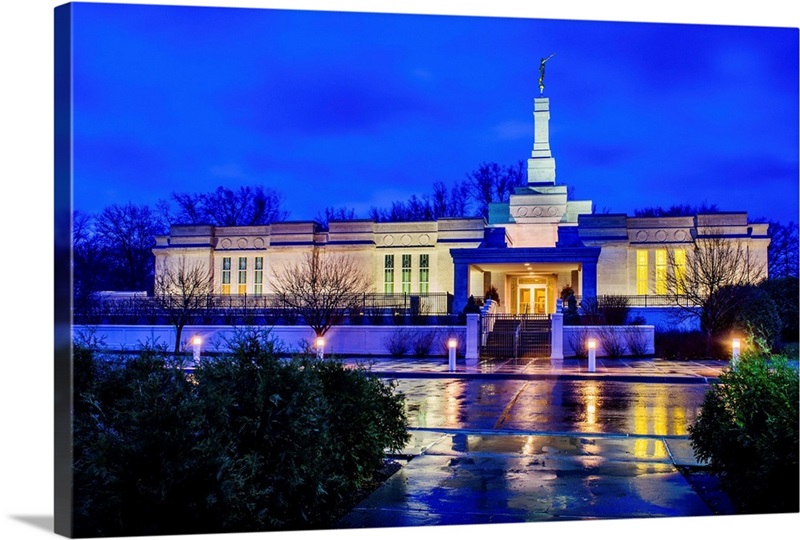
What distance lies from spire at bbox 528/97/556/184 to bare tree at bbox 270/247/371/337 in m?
13.0

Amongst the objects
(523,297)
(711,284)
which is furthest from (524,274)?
(711,284)

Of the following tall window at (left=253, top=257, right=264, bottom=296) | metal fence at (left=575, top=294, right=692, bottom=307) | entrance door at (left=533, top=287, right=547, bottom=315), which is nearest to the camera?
metal fence at (left=575, top=294, right=692, bottom=307)

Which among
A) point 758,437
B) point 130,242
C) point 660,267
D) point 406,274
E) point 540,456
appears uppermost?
point 130,242

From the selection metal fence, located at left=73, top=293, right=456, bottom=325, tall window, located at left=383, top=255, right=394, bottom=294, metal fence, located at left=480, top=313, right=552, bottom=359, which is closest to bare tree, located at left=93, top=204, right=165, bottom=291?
metal fence, located at left=73, top=293, right=456, bottom=325

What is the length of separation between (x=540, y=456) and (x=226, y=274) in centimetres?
4008

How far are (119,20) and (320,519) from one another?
16.2 feet

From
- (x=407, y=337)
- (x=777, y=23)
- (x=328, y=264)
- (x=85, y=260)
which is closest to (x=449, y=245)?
(x=328, y=264)

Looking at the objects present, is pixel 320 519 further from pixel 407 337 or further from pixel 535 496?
pixel 407 337

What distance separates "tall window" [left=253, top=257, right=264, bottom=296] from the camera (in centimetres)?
4878

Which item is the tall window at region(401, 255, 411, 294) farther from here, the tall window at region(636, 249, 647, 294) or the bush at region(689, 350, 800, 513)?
the bush at region(689, 350, 800, 513)

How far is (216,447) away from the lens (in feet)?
22.1

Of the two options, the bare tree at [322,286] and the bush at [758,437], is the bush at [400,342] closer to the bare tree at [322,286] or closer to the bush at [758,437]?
the bare tree at [322,286]

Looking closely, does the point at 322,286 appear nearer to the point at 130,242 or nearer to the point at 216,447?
the point at 130,242

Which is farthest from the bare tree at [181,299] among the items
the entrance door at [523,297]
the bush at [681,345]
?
the entrance door at [523,297]
